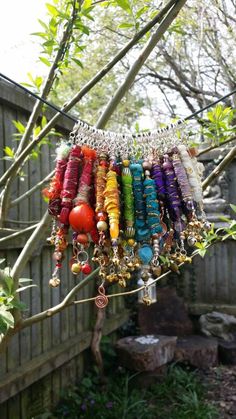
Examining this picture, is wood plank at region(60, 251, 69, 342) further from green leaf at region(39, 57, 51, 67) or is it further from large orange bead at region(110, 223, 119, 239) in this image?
large orange bead at region(110, 223, 119, 239)

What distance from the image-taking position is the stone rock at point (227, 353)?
12.8ft

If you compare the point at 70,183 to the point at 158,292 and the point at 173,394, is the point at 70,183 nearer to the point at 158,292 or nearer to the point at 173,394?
the point at 173,394

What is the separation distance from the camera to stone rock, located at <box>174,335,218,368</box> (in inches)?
145

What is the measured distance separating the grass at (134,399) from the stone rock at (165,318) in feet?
1.87

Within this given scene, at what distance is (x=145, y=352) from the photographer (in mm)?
3297

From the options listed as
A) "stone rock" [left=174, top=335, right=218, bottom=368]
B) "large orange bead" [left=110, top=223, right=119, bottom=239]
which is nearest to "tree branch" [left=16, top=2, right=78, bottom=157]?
"large orange bead" [left=110, top=223, right=119, bottom=239]

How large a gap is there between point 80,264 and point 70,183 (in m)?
0.20

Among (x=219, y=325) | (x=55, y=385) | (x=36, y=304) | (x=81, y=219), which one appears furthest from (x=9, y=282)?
(x=219, y=325)

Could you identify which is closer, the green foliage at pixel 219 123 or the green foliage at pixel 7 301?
the green foliage at pixel 7 301

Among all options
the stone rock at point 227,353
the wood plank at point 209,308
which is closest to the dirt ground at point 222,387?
the stone rock at point 227,353

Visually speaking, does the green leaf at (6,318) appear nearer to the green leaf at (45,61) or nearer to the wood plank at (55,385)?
the green leaf at (45,61)

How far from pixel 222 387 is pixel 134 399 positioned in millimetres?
824

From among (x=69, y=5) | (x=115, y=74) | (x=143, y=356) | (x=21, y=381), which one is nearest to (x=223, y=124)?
(x=69, y=5)

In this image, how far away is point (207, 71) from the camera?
7492mm
